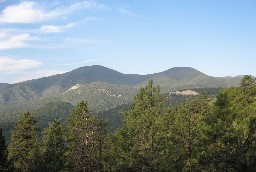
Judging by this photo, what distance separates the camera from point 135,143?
37000 millimetres

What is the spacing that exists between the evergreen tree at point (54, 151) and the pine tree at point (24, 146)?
5.83 ft

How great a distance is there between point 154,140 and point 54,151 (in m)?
19.4

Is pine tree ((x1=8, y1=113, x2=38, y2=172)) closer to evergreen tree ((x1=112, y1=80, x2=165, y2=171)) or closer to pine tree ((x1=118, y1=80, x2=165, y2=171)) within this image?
evergreen tree ((x1=112, y1=80, x2=165, y2=171))

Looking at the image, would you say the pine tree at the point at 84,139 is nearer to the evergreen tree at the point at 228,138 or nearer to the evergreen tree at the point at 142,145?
the evergreen tree at the point at 142,145

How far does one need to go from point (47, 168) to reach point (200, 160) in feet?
95.0

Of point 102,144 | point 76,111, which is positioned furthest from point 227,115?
point 102,144

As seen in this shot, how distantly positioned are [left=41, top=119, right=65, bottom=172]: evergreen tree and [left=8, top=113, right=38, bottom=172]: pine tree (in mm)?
1776

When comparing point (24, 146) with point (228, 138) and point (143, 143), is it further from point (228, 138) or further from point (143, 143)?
point (228, 138)

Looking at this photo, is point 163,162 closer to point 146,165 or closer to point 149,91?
point 146,165

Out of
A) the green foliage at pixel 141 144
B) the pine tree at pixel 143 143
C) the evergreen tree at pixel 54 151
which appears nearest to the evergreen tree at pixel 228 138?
the pine tree at pixel 143 143

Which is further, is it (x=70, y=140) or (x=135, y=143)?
(x=70, y=140)

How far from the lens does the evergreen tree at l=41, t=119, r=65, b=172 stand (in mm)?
48531

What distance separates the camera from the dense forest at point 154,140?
2641 cm

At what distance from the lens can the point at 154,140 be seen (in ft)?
121
